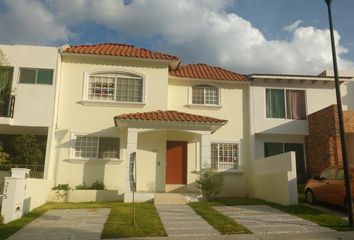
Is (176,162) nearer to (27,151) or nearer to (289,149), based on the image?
(289,149)

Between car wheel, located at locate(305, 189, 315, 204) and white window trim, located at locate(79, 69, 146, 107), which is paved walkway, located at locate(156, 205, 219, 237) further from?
white window trim, located at locate(79, 69, 146, 107)

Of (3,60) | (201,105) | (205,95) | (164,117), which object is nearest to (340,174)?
(164,117)

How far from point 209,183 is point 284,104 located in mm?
7494

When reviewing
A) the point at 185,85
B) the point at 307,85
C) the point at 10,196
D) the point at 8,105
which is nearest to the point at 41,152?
the point at 8,105

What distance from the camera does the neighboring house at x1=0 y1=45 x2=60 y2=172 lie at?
16672 millimetres

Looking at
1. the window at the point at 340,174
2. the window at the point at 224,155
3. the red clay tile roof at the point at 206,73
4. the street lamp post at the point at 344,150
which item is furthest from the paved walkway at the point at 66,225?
the red clay tile roof at the point at 206,73

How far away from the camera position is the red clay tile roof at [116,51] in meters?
18.1

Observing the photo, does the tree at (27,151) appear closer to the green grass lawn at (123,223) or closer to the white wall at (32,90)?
the white wall at (32,90)

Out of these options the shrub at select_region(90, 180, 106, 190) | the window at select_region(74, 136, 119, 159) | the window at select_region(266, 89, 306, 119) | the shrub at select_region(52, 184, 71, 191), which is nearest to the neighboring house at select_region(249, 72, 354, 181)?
the window at select_region(266, 89, 306, 119)

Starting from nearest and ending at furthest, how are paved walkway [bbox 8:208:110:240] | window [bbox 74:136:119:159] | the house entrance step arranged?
paved walkway [bbox 8:208:110:240]
the house entrance step
window [bbox 74:136:119:159]

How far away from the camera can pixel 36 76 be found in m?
17.2

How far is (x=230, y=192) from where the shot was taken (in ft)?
60.9

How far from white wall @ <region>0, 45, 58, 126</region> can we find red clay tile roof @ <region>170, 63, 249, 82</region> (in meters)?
6.39

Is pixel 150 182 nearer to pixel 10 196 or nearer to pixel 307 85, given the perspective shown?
pixel 10 196
